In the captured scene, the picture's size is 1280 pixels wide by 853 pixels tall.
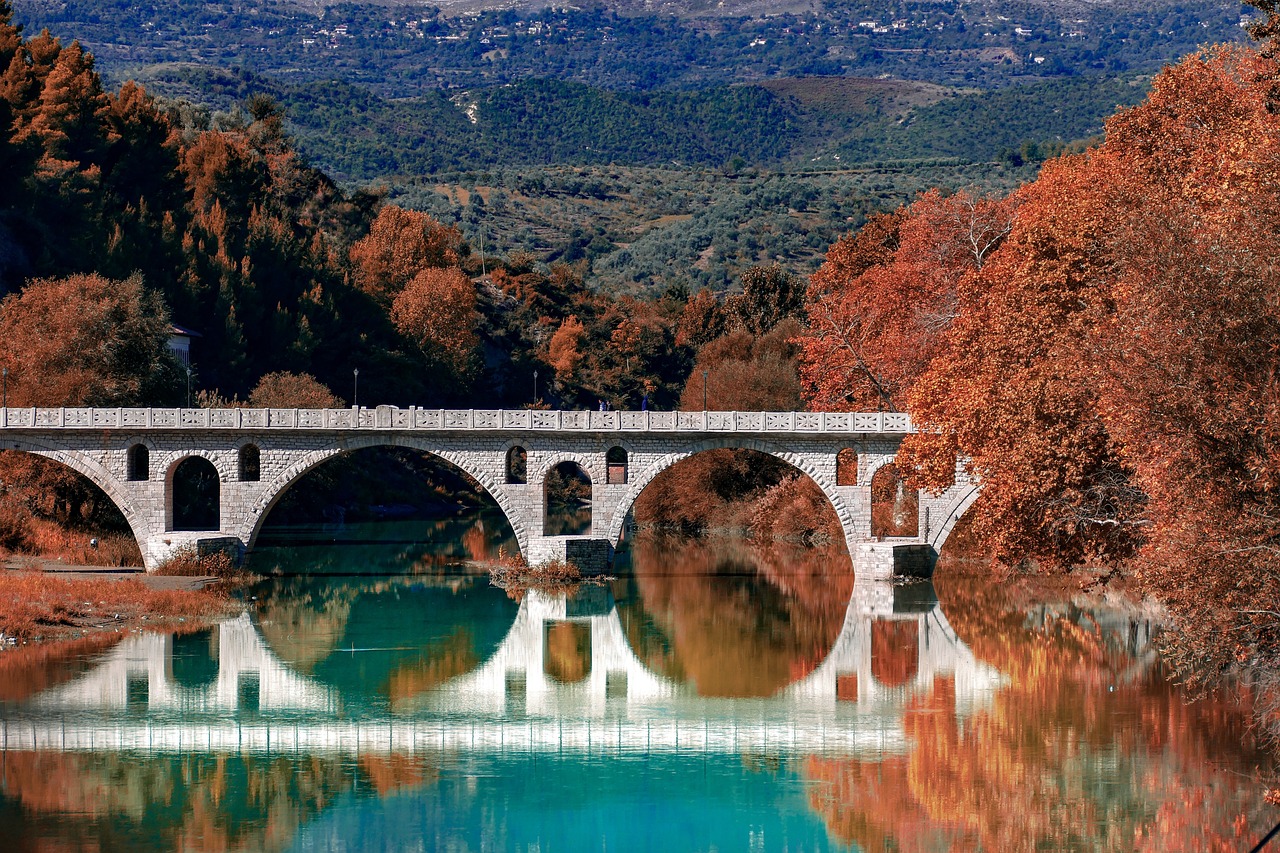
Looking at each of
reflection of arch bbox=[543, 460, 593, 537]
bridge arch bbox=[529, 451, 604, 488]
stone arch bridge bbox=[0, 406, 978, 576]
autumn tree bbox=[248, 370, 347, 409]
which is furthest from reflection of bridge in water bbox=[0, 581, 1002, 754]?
reflection of arch bbox=[543, 460, 593, 537]

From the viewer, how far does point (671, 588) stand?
51.7 m

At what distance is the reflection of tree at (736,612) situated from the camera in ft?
126

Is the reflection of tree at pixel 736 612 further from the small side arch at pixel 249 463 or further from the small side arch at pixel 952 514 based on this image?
the small side arch at pixel 249 463

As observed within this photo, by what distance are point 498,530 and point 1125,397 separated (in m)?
51.2

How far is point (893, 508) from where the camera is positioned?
5912cm

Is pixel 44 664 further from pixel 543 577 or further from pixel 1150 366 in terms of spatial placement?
pixel 1150 366

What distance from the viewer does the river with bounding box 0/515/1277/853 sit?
24.5 m

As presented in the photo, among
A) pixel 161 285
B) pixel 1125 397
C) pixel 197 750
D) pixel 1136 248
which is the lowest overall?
pixel 197 750

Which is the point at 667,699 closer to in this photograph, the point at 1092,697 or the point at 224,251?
the point at 1092,697

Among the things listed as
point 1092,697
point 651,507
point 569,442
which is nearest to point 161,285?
point 651,507

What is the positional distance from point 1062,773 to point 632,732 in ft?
26.1

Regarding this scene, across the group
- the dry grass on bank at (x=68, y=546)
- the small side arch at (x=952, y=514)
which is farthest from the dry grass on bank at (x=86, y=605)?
the small side arch at (x=952, y=514)

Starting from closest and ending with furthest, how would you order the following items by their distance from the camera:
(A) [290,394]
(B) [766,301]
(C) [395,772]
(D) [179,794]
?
(D) [179,794], (C) [395,772], (A) [290,394], (B) [766,301]

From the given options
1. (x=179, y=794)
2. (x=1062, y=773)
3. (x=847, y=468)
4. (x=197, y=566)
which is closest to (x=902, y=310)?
(x=847, y=468)
